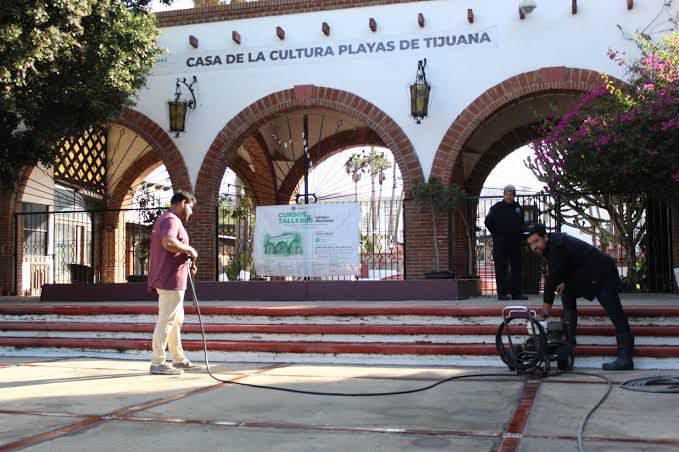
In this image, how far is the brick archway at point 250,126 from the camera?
12516mm

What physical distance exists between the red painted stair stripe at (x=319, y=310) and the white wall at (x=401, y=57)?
178 inches

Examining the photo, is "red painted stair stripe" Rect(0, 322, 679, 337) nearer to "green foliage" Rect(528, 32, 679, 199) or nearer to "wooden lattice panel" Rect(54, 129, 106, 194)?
"green foliage" Rect(528, 32, 679, 199)

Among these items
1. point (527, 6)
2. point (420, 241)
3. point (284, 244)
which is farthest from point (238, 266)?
point (527, 6)

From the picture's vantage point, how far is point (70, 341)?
28.3 feet

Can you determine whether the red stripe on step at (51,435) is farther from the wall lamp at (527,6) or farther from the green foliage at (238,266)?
the wall lamp at (527,6)

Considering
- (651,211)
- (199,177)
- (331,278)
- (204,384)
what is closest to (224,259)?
(199,177)

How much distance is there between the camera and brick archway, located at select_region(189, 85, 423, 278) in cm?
1252

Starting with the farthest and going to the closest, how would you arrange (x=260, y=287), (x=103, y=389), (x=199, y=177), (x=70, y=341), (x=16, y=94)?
(x=199, y=177)
(x=260, y=287)
(x=16, y=94)
(x=70, y=341)
(x=103, y=389)

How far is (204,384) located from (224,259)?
32.7 ft

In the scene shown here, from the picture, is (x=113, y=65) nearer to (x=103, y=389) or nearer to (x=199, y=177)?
(x=199, y=177)

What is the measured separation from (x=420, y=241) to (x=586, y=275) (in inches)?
219

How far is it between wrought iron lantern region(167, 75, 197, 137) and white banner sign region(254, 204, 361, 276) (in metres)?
2.49

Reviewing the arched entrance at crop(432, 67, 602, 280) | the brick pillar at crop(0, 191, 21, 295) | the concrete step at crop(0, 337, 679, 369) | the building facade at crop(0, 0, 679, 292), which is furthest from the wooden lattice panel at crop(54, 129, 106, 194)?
the arched entrance at crop(432, 67, 602, 280)

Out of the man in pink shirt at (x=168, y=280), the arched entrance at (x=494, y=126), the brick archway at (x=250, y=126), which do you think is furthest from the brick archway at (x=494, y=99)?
the man in pink shirt at (x=168, y=280)
